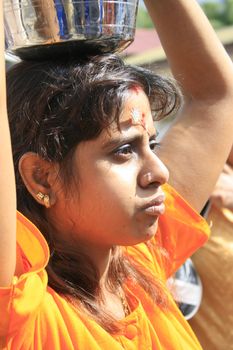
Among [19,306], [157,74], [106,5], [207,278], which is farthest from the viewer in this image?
[207,278]

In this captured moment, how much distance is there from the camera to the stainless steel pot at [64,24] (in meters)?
1.41

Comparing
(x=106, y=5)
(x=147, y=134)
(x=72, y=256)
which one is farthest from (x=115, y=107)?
(x=72, y=256)

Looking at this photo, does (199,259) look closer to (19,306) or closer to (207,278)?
(207,278)

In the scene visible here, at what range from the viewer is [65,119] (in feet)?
4.82

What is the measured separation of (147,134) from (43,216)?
0.28 m

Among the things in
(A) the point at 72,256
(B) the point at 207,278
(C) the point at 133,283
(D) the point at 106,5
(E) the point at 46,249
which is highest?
(D) the point at 106,5

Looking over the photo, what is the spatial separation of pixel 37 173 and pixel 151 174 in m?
0.23

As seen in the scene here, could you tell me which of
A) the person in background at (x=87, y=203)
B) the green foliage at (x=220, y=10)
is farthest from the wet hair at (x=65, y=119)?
the green foliage at (x=220, y=10)

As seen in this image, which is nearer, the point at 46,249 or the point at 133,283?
the point at 46,249

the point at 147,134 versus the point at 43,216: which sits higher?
the point at 147,134

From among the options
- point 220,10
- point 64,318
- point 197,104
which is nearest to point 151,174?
point 64,318

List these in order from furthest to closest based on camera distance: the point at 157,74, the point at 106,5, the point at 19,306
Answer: the point at 157,74
the point at 106,5
the point at 19,306

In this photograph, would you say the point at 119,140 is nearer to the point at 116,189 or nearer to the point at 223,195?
the point at 116,189

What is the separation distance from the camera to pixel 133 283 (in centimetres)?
167
